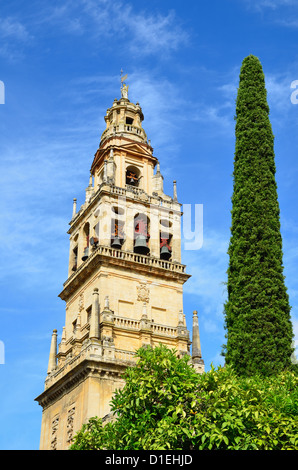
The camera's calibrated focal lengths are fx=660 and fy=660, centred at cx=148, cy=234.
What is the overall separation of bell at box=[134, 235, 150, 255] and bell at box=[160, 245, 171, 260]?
111 cm

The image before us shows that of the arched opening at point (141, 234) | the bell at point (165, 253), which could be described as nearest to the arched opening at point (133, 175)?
the arched opening at point (141, 234)

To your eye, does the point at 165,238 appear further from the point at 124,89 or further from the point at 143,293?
the point at 124,89

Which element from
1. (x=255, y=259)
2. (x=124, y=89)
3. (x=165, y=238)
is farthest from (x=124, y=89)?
(x=255, y=259)

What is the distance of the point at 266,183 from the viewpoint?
97.2 feet

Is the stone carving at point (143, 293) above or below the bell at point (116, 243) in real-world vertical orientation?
below

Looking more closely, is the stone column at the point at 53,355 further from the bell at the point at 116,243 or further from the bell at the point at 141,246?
the bell at the point at 141,246

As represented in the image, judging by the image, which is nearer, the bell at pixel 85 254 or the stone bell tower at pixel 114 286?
the stone bell tower at pixel 114 286

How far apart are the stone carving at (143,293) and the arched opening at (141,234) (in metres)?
2.79

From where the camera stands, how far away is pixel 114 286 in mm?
43719

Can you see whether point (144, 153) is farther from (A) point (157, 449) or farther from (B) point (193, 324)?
(A) point (157, 449)

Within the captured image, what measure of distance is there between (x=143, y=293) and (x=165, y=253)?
3907mm

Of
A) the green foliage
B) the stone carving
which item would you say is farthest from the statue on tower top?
the green foliage

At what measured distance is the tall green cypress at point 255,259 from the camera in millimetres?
26141

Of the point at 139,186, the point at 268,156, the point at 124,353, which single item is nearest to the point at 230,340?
the point at 268,156
